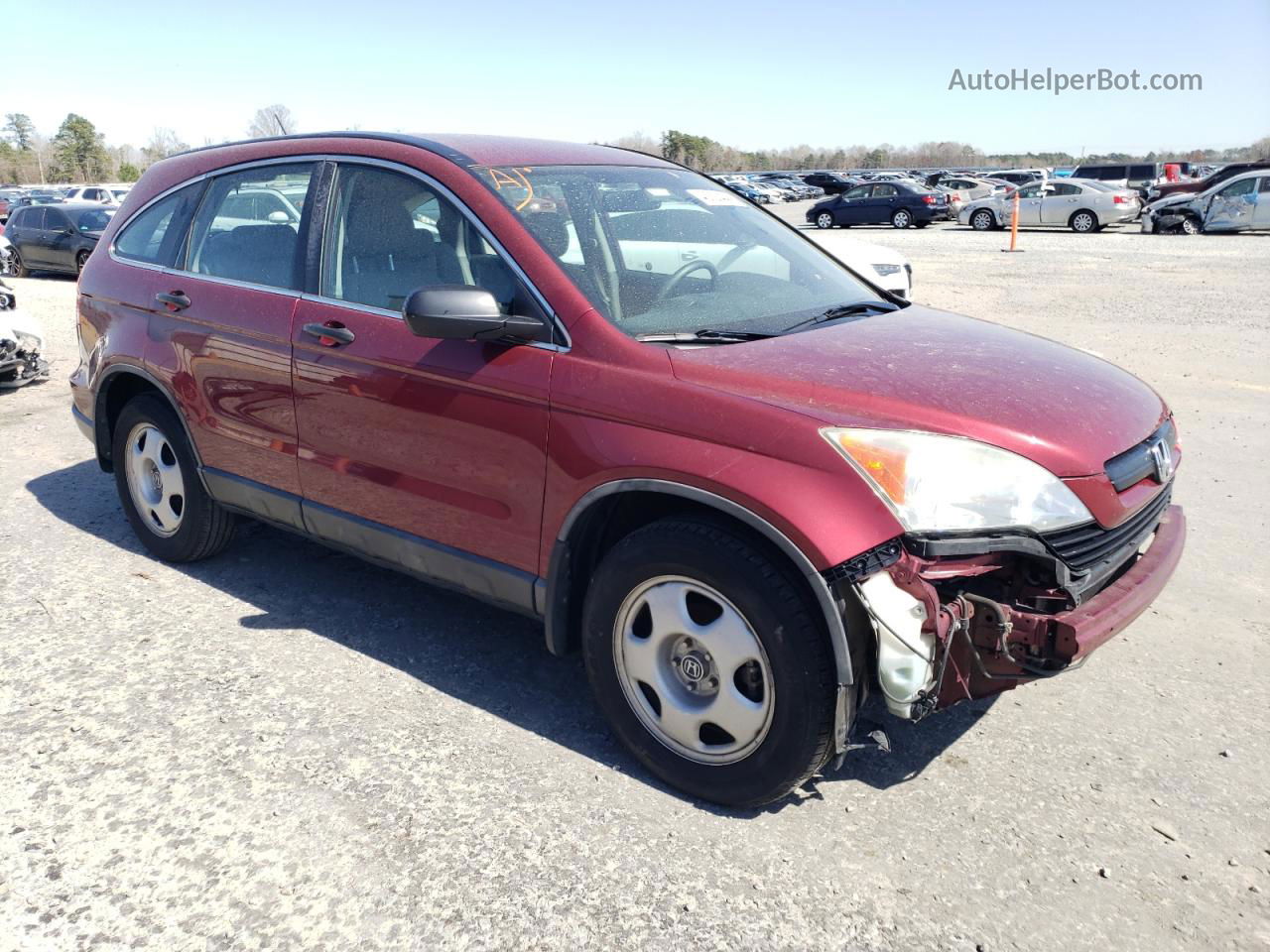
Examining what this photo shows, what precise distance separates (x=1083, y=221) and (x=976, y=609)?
3001 centimetres

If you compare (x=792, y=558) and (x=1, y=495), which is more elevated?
(x=792, y=558)

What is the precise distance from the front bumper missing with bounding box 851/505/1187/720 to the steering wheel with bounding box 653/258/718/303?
1279 millimetres

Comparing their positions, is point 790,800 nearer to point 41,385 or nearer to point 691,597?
point 691,597

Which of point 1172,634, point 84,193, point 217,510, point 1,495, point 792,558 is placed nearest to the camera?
point 792,558

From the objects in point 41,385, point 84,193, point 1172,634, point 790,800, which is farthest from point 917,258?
point 84,193

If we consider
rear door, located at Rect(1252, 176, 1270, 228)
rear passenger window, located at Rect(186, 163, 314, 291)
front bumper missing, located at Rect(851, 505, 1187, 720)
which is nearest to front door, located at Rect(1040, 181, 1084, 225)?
rear door, located at Rect(1252, 176, 1270, 228)

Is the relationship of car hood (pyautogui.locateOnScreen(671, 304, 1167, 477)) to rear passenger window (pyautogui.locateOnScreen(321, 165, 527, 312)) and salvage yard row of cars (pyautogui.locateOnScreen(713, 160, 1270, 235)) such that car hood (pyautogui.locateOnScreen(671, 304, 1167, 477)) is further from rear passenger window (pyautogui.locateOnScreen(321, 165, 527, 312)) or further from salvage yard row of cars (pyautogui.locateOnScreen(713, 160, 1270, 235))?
salvage yard row of cars (pyautogui.locateOnScreen(713, 160, 1270, 235))

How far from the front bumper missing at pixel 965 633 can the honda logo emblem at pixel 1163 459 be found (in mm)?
611

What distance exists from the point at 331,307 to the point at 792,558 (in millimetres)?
2073

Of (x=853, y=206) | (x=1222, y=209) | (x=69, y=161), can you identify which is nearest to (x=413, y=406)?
(x=1222, y=209)

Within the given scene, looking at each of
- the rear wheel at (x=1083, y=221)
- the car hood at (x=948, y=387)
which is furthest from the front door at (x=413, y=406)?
the rear wheel at (x=1083, y=221)

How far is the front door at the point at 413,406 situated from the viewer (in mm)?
3260

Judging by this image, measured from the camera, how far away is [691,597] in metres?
2.92

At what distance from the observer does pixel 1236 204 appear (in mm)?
25844
